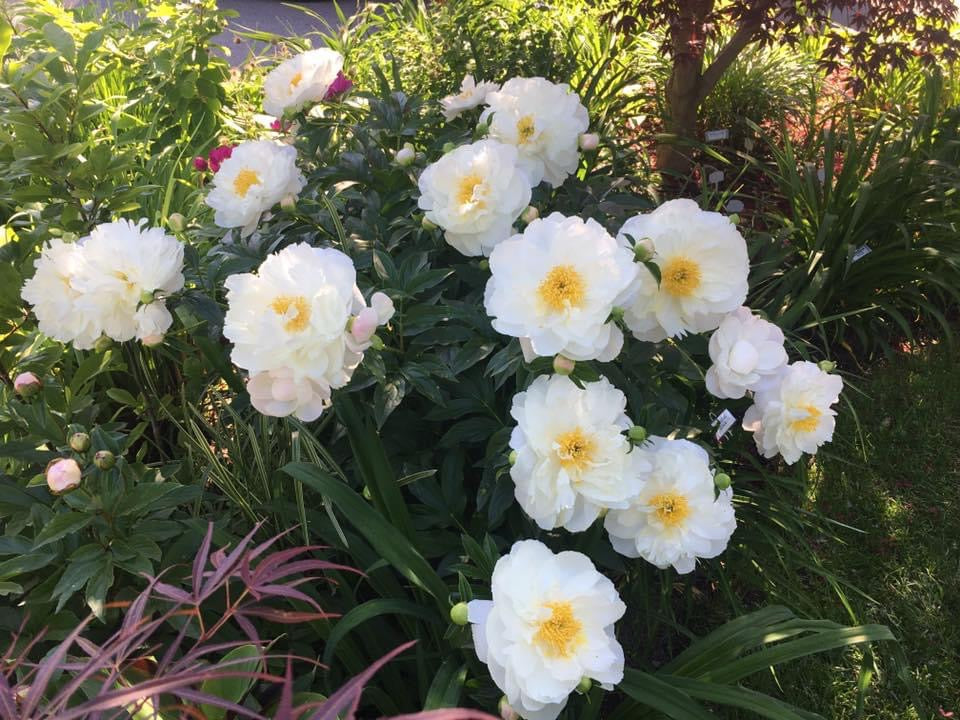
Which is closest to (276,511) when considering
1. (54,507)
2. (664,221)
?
(54,507)

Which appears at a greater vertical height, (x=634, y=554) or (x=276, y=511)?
(x=634, y=554)

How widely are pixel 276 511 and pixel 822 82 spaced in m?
3.78

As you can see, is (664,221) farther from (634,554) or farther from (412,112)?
(412,112)

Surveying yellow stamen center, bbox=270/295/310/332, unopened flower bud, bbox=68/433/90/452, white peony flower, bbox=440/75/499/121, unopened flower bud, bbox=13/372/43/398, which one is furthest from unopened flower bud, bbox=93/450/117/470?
white peony flower, bbox=440/75/499/121

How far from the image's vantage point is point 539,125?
157 centimetres

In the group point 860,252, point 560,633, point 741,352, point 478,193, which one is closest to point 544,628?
point 560,633

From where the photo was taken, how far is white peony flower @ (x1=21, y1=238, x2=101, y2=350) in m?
1.28

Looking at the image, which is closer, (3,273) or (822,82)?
(3,273)

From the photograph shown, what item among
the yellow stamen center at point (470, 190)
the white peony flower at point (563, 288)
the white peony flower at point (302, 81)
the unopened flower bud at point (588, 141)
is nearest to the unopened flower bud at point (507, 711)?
the white peony flower at point (563, 288)

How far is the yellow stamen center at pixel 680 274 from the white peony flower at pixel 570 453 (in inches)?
9.4

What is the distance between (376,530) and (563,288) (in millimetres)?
516

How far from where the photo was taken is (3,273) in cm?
156

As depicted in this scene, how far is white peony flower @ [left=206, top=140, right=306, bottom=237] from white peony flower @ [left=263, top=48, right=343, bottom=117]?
212 mm

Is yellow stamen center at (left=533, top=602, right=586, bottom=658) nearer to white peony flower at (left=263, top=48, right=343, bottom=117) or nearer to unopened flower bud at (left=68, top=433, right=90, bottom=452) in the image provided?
unopened flower bud at (left=68, top=433, right=90, bottom=452)
